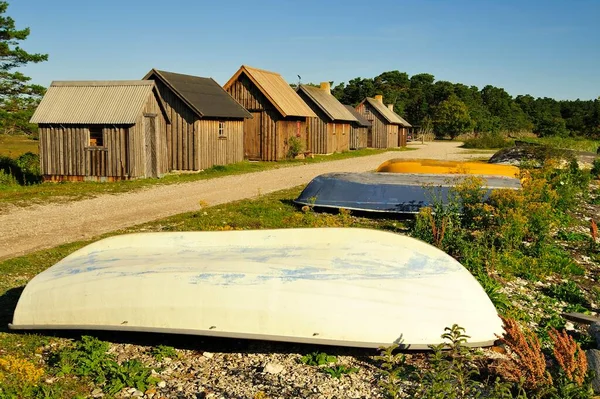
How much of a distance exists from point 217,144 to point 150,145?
396cm

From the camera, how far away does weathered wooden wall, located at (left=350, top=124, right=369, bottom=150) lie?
4397 centimetres

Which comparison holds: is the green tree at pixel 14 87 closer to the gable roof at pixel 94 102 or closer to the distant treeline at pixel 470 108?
the gable roof at pixel 94 102

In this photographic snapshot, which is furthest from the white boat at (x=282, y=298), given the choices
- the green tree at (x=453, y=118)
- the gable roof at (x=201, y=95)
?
the green tree at (x=453, y=118)

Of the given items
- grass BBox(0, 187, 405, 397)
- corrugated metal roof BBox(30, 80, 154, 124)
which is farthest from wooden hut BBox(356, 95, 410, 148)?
grass BBox(0, 187, 405, 397)

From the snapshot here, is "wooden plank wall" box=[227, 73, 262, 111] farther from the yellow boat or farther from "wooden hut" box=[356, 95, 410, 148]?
"wooden hut" box=[356, 95, 410, 148]

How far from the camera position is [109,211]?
14.3 m

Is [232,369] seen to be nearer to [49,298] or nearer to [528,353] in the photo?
[49,298]

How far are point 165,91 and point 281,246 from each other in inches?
701

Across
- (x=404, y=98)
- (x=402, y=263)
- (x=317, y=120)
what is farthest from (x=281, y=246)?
(x=404, y=98)

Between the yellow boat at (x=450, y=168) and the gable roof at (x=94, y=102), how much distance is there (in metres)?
9.46

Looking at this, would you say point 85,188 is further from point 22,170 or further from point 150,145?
point 22,170

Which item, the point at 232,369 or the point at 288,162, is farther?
the point at 288,162

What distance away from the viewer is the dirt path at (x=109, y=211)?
36.9 feet

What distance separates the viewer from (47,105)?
70.2ft
